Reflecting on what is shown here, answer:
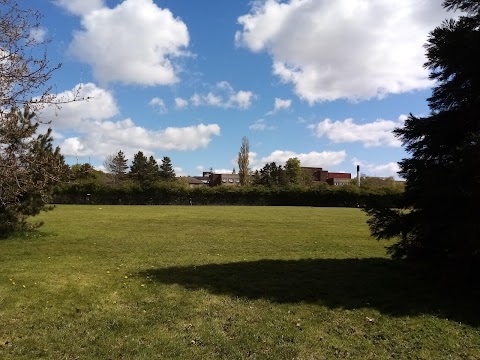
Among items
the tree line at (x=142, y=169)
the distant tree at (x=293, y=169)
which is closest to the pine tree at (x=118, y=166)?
the tree line at (x=142, y=169)

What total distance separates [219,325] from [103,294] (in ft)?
9.16

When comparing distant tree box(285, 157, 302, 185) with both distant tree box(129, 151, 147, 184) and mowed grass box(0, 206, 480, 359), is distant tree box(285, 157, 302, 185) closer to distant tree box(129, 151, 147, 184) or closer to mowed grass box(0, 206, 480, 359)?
distant tree box(129, 151, 147, 184)

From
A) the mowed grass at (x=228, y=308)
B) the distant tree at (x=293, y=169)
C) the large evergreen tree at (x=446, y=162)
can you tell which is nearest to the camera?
the mowed grass at (x=228, y=308)

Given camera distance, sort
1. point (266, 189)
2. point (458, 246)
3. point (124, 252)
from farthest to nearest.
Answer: point (266, 189)
point (124, 252)
point (458, 246)

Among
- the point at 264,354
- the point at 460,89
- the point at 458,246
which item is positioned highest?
the point at 460,89

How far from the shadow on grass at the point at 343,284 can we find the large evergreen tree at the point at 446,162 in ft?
2.45

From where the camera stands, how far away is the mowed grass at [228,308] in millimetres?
5938

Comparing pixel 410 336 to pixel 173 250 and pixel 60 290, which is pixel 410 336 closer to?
pixel 60 290

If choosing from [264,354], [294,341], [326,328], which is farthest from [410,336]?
[264,354]

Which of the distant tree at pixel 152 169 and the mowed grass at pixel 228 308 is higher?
the distant tree at pixel 152 169

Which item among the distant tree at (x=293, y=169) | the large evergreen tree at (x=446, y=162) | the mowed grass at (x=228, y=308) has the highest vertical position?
the distant tree at (x=293, y=169)

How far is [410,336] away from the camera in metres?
6.36

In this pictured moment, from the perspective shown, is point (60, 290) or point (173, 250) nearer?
point (60, 290)

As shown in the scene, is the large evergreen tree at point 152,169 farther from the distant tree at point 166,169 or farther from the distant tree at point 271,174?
the distant tree at point 271,174
